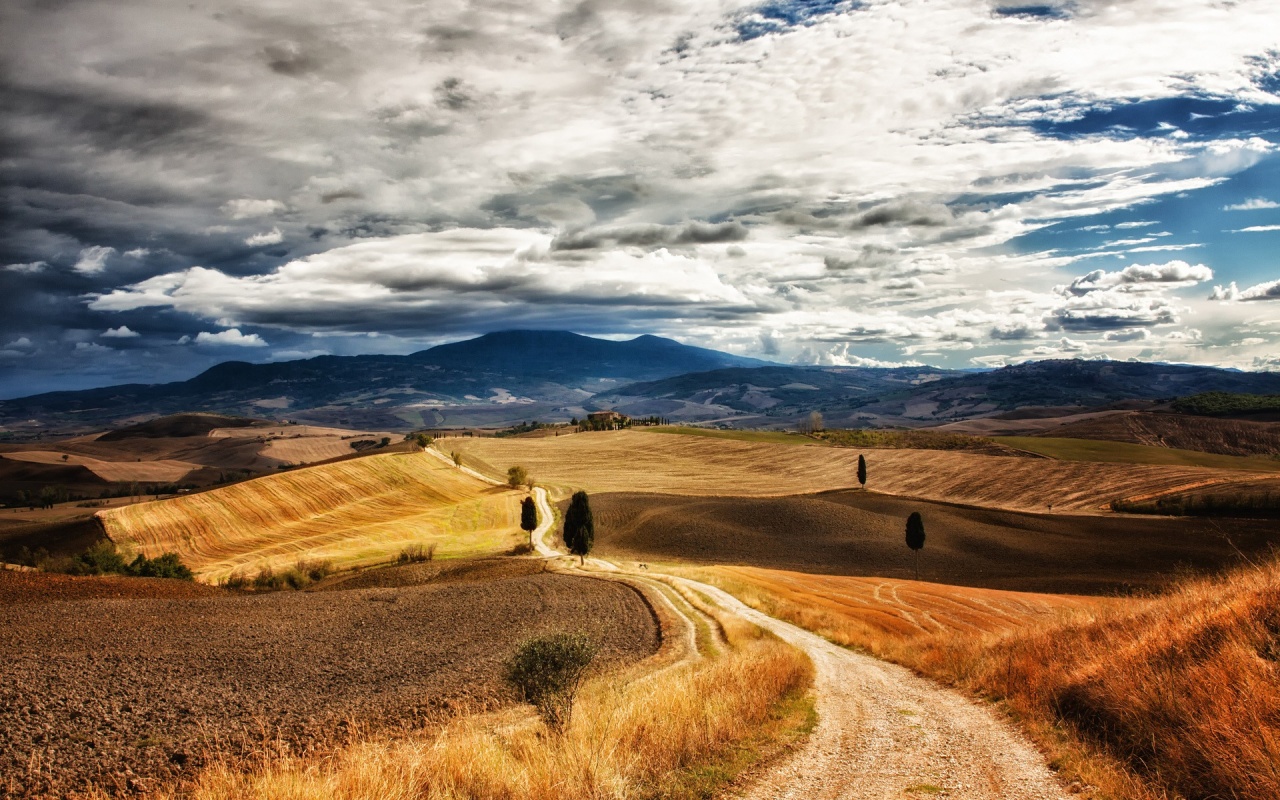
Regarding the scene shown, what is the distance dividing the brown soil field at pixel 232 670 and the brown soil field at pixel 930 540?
37778 mm

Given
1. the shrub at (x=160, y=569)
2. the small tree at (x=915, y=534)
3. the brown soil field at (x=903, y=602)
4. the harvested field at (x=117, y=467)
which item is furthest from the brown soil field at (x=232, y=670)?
the harvested field at (x=117, y=467)

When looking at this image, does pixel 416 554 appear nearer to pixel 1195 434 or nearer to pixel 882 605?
pixel 882 605

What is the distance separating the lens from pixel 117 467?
174625 millimetres

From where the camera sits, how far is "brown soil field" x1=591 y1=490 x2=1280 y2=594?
5484 centimetres

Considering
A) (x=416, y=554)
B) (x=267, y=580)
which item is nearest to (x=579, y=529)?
(x=416, y=554)

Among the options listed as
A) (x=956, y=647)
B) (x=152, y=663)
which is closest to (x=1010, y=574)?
(x=956, y=647)

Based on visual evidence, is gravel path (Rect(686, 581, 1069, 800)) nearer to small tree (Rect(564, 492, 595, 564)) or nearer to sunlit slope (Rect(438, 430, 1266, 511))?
small tree (Rect(564, 492, 595, 564))

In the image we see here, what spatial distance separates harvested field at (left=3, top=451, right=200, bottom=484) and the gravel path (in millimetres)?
182470

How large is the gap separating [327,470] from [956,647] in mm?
76250

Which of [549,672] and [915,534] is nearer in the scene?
[549,672]

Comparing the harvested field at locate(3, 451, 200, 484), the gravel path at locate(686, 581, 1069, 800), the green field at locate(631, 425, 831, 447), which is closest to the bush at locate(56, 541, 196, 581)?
the gravel path at locate(686, 581, 1069, 800)

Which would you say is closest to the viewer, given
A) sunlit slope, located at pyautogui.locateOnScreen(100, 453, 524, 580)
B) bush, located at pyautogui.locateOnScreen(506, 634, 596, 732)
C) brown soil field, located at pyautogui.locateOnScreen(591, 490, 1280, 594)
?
bush, located at pyautogui.locateOnScreen(506, 634, 596, 732)

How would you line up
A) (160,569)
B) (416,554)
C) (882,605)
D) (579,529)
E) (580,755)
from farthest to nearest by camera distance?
1. (579,529)
2. (416,554)
3. (160,569)
4. (882,605)
5. (580,755)

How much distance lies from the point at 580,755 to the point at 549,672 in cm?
384
